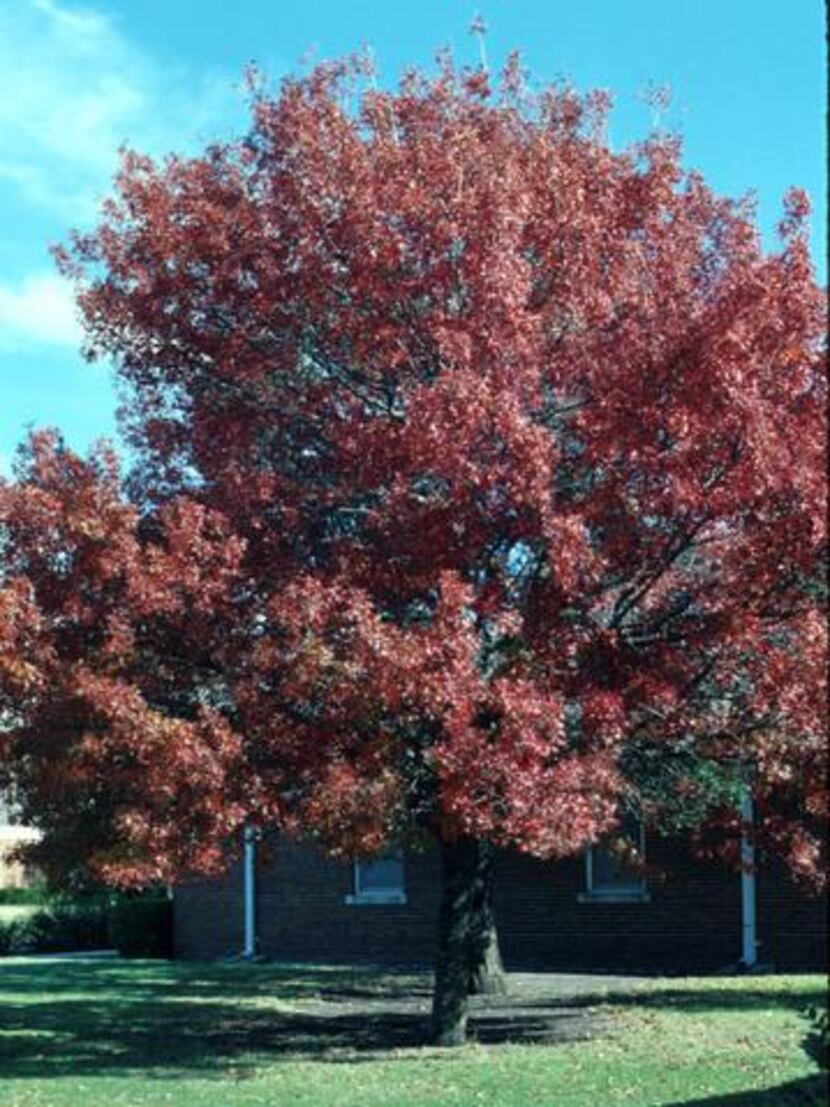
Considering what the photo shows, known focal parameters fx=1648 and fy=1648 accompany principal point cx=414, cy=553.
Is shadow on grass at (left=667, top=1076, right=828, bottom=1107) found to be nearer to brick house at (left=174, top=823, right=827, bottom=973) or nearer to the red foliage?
the red foliage

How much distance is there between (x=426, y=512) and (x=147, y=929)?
18.9 m

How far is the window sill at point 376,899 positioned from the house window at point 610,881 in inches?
126

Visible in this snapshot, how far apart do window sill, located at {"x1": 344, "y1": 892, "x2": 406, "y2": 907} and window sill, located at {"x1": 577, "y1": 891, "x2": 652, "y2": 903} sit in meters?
3.15

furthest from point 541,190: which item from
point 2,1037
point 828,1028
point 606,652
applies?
point 2,1037

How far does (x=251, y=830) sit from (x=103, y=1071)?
2416 millimetres

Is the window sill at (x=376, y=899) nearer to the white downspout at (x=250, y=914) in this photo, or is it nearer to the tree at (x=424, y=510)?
the white downspout at (x=250, y=914)

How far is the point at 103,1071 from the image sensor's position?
1419 cm

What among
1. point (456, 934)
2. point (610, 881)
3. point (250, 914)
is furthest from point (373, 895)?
point (456, 934)

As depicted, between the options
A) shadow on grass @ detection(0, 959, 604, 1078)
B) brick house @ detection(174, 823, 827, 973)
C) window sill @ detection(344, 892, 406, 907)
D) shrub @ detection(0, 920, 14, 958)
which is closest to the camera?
shadow on grass @ detection(0, 959, 604, 1078)

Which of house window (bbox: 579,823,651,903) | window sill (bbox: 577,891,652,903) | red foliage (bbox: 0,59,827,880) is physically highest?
red foliage (bbox: 0,59,827,880)

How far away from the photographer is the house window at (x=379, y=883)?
25609 mm

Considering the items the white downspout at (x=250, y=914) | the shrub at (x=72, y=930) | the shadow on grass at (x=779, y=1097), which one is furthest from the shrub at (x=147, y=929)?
the shadow on grass at (x=779, y=1097)

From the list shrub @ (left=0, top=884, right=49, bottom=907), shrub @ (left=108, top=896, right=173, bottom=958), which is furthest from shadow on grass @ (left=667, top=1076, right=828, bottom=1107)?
shrub @ (left=0, top=884, right=49, bottom=907)

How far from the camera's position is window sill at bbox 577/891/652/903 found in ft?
76.3
